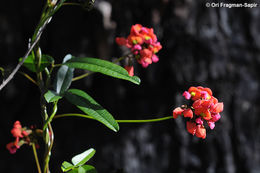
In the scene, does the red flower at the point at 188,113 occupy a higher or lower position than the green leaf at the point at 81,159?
higher

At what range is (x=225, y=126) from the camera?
190 centimetres

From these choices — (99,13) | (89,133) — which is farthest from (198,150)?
(99,13)

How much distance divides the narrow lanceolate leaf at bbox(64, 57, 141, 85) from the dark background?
1138 millimetres

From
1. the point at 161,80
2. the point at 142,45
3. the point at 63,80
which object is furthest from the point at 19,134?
the point at 161,80

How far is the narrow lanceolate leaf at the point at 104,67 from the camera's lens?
25.4 inches

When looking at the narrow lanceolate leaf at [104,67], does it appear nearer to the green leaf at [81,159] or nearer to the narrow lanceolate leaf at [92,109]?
the narrow lanceolate leaf at [92,109]

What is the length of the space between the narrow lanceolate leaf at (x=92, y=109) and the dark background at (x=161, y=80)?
3.82 feet

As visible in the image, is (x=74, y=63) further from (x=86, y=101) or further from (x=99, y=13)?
(x=99, y=13)

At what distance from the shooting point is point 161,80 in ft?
6.17

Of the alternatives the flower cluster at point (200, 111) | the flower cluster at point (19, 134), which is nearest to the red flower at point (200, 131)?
the flower cluster at point (200, 111)

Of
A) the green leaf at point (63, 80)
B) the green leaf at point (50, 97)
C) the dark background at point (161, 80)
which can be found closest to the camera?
the green leaf at point (50, 97)

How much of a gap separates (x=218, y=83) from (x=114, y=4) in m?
0.80

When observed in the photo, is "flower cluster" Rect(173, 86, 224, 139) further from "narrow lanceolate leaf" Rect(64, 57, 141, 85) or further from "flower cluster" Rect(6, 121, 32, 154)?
"flower cluster" Rect(6, 121, 32, 154)

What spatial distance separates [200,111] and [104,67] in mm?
222
